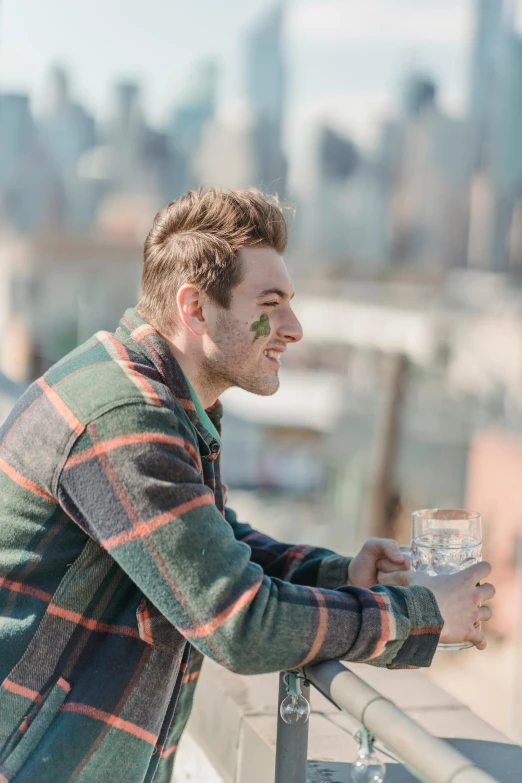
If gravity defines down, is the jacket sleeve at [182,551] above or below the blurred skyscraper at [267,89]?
below

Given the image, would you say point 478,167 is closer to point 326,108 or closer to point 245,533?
point 326,108

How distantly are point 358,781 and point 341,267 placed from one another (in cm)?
6419

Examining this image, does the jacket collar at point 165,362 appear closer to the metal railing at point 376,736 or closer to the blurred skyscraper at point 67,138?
the metal railing at point 376,736

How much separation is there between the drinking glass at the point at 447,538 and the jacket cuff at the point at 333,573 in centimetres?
15

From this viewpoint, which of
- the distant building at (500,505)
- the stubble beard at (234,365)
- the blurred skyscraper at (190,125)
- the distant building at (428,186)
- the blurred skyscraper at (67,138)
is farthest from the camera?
the distant building at (428,186)

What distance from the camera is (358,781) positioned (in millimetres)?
1343

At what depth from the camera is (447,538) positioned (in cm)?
176

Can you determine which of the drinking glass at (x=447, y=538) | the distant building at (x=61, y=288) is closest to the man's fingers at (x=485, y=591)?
the drinking glass at (x=447, y=538)

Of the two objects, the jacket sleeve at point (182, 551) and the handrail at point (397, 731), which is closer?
the handrail at point (397, 731)

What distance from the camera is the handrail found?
3.29 feet

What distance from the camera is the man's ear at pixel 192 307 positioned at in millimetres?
1669

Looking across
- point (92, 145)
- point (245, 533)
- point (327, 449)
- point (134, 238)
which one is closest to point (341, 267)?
point (134, 238)

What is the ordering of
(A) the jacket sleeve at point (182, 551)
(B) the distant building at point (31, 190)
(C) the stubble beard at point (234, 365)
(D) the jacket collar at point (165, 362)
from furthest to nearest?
(B) the distant building at point (31, 190), (C) the stubble beard at point (234, 365), (D) the jacket collar at point (165, 362), (A) the jacket sleeve at point (182, 551)

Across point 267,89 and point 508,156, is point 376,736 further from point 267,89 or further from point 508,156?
point 267,89
